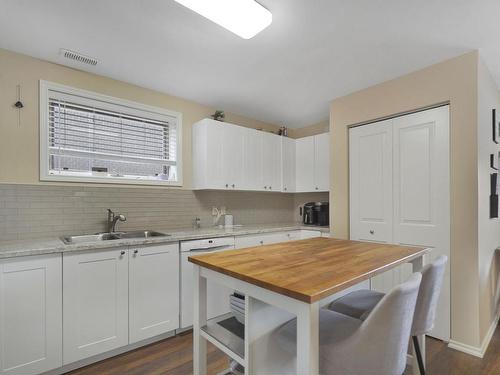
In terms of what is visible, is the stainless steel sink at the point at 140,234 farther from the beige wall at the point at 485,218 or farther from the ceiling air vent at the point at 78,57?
the beige wall at the point at 485,218

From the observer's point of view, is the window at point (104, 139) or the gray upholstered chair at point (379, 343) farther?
the window at point (104, 139)

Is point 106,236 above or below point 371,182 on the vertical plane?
below

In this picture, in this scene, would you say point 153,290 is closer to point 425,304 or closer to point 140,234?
point 140,234

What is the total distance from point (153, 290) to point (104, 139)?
160cm

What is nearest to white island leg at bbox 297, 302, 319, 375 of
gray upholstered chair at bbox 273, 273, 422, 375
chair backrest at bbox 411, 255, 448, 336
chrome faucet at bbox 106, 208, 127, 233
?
gray upholstered chair at bbox 273, 273, 422, 375

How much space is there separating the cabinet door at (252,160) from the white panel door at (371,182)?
118 centimetres

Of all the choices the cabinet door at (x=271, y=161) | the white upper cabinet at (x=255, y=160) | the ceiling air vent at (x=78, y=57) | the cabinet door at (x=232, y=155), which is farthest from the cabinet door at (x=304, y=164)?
the ceiling air vent at (x=78, y=57)

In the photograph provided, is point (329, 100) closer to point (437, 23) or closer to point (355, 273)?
point (437, 23)

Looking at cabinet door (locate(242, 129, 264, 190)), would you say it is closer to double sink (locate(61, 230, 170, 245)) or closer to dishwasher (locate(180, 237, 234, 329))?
dishwasher (locate(180, 237, 234, 329))

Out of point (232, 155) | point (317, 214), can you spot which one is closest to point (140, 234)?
point (232, 155)

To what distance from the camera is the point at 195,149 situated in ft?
10.6

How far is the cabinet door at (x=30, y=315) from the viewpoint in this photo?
1702 mm

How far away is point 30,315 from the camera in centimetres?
178

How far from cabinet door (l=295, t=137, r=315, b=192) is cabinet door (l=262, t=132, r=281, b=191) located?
→ 367 mm
